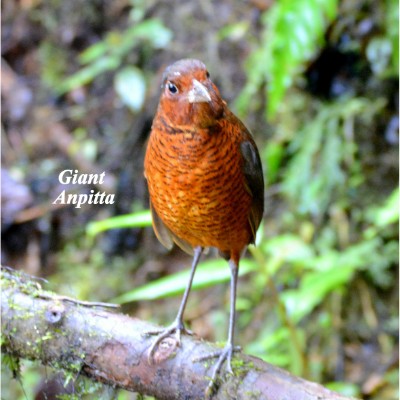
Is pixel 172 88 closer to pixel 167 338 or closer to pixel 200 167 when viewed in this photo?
pixel 200 167

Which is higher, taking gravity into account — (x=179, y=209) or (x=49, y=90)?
(x=49, y=90)

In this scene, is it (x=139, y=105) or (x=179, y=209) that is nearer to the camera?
(x=179, y=209)

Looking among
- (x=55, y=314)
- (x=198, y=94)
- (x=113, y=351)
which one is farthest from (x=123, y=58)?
(x=113, y=351)

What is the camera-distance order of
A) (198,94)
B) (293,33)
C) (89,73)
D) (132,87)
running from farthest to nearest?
1. (89,73)
2. (132,87)
3. (293,33)
4. (198,94)

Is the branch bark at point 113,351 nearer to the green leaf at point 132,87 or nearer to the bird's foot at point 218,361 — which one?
the bird's foot at point 218,361

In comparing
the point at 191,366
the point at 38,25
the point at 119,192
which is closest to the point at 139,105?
the point at 119,192

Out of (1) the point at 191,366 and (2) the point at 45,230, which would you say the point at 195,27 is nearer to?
(2) the point at 45,230
